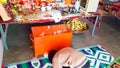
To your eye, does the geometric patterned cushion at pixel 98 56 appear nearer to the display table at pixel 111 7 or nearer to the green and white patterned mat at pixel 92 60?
the green and white patterned mat at pixel 92 60

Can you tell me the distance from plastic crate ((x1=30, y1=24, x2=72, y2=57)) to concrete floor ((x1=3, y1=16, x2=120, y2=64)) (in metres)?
0.24

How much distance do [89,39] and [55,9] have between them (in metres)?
0.84

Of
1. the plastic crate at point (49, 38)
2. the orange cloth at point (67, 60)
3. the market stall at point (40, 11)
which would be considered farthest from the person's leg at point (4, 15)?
the orange cloth at point (67, 60)

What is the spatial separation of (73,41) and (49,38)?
65 cm

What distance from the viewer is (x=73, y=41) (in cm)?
237

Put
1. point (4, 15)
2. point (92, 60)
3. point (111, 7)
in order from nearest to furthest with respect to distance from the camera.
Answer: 1. point (4, 15)
2. point (92, 60)
3. point (111, 7)

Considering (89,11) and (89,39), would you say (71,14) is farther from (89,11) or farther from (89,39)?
(89,39)

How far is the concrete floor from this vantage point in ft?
6.51

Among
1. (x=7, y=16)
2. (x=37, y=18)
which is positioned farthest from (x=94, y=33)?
(x=7, y=16)

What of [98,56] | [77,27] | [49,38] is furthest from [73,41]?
[49,38]

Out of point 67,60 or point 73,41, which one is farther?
point 73,41

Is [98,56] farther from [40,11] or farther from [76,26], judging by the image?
[40,11]

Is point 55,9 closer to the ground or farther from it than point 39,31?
farther from it

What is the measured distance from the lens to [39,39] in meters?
1.75
